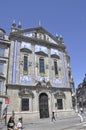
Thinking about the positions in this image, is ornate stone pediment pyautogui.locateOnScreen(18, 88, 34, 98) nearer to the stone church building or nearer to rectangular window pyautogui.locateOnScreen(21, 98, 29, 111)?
the stone church building

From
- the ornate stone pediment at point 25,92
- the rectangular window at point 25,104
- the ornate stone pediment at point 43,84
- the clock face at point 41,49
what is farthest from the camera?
the clock face at point 41,49

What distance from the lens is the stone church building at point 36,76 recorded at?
25797 millimetres

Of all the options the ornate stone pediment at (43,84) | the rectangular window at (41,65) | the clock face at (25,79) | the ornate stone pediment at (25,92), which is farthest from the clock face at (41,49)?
the ornate stone pediment at (25,92)

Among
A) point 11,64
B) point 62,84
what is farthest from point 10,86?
point 62,84

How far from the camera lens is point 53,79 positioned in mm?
29984

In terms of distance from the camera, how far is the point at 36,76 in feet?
93.8

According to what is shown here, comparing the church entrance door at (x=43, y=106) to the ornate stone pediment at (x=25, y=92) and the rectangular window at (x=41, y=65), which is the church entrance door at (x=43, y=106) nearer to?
the ornate stone pediment at (x=25, y=92)

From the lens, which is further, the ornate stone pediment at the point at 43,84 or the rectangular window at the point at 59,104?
the rectangular window at the point at 59,104

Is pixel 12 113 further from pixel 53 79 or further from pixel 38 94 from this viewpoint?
pixel 53 79

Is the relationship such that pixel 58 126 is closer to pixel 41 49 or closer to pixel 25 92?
pixel 25 92

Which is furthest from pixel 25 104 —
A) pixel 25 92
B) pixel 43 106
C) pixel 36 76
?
pixel 36 76

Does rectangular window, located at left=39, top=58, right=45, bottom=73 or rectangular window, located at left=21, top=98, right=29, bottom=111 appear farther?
rectangular window, located at left=39, top=58, right=45, bottom=73

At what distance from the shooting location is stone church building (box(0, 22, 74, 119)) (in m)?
25.8

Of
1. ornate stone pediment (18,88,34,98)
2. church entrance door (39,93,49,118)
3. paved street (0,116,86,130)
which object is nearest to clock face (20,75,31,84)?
ornate stone pediment (18,88,34,98)
